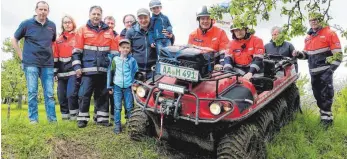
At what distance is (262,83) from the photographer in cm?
679

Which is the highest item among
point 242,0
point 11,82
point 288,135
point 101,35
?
point 242,0

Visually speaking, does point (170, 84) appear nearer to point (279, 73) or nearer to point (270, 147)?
point (270, 147)

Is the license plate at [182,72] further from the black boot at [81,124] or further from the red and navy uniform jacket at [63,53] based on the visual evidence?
the red and navy uniform jacket at [63,53]

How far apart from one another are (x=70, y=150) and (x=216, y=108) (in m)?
2.29

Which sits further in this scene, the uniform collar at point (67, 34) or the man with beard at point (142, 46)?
the uniform collar at point (67, 34)

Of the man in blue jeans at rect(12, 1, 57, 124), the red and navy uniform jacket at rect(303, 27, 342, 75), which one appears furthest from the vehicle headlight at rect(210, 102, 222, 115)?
the red and navy uniform jacket at rect(303, 27, 342, 75)

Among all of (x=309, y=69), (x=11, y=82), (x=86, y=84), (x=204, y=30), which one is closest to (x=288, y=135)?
(x=309, y=69)

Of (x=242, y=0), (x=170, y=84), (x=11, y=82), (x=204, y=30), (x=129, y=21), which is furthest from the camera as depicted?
(x=11, y=82)

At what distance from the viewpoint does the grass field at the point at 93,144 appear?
6121 mm

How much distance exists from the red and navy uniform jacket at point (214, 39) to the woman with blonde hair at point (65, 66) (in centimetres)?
255

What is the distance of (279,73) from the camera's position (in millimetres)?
8328

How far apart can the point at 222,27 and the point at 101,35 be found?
7.78ft

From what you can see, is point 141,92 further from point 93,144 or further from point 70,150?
point 70,150

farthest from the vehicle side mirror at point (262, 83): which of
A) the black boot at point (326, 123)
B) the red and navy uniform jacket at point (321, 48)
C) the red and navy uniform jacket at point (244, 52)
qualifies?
the black boot at point (326, 123)
